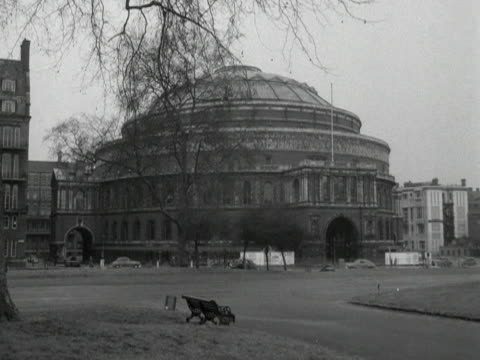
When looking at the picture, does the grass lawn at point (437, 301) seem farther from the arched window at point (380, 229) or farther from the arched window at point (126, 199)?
the arched window at point (126, 199)

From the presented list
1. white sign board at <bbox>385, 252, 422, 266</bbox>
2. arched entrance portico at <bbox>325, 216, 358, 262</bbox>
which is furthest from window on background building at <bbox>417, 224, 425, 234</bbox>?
white sign board at <bbox>385, 252, 422, 266</bbox>

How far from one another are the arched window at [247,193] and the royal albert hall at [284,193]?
125mm

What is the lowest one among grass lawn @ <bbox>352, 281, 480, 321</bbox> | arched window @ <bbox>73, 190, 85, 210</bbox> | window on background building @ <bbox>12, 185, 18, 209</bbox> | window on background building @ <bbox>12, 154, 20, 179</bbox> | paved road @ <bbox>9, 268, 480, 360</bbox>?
paved road @ <bbox>9, 268, 480, 360</bbox>

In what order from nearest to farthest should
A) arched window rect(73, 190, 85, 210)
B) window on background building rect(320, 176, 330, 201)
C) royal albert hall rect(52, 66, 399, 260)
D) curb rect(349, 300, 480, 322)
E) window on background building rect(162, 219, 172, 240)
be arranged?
1. curb rect(349, 300, 480, 322)
2. royal albert hall rect(52, 66, 399, 260)
3. window on background building rect(320, 176, 330, 201)
4. window on background building rect(162, 219, 172, 240)
5. arched window rect(73, 190, 85, 210)

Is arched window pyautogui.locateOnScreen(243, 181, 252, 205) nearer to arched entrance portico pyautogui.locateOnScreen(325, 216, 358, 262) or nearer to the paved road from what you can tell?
arched entrance portico pyautogui.locateOnScreen(325, 216, 358, 262)

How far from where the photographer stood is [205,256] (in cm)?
7862

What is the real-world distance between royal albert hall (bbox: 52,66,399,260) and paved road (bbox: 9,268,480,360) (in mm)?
31116

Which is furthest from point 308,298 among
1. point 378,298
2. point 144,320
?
point 144,320

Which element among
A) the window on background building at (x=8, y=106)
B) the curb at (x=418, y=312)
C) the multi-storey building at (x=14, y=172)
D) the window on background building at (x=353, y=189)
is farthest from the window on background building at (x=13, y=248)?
the curb at (x=418, y=312)

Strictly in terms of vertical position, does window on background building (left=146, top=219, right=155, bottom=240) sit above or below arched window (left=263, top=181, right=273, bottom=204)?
below

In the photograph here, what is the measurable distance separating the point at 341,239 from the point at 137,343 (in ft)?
235

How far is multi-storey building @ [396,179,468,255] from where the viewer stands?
14175cm

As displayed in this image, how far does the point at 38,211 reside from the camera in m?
128

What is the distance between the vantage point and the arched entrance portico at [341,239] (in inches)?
3179
